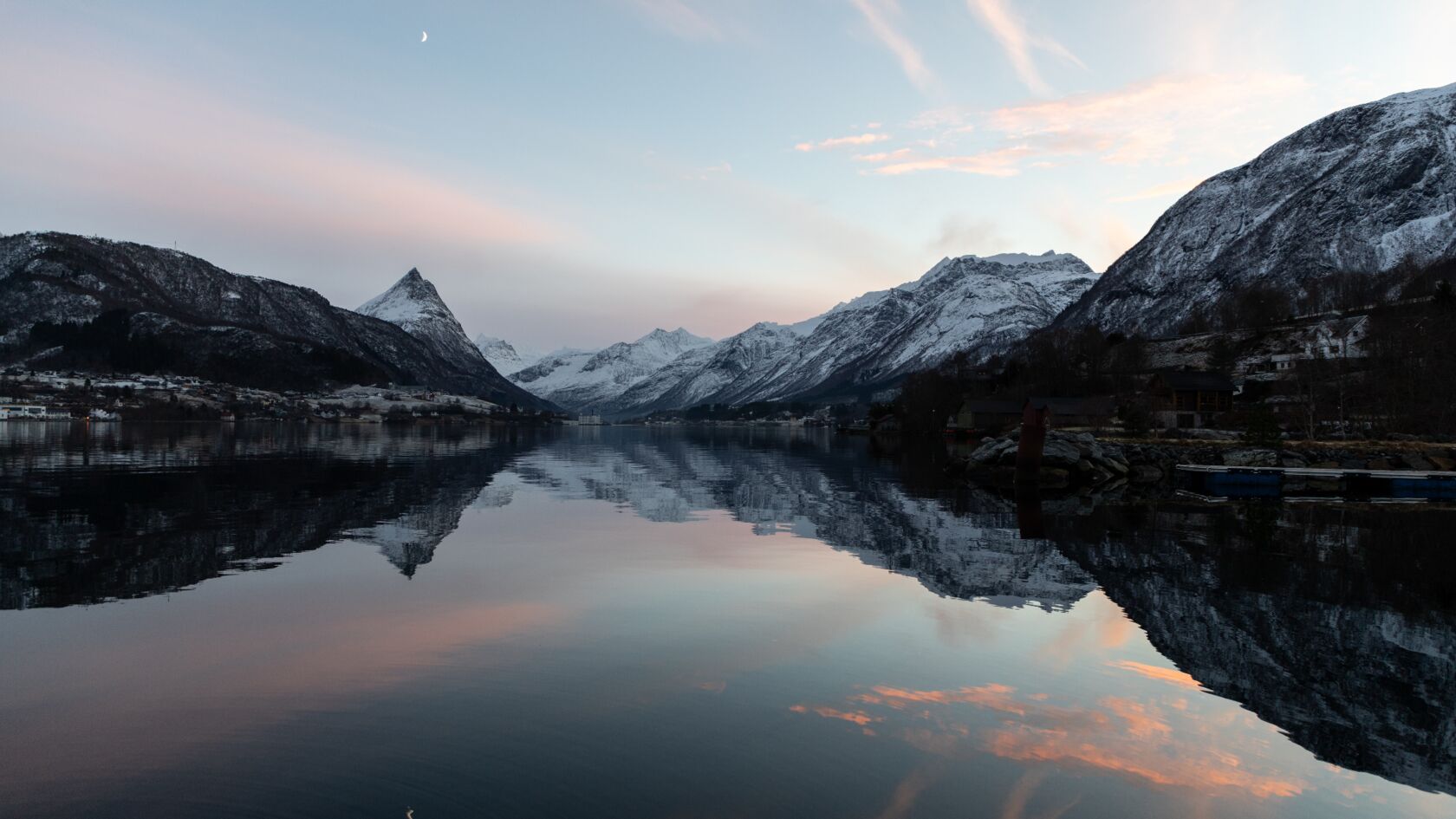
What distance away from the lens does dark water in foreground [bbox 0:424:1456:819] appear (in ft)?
36.9

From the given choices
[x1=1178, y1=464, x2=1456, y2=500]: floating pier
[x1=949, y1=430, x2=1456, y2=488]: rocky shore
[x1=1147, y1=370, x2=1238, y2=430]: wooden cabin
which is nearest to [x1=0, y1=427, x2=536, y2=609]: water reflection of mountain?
[x1=949, y1=430, x2=1456, y2=488]: rocky shore

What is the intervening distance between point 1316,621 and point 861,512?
976 inches

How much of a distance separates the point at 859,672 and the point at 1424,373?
95.1 meters

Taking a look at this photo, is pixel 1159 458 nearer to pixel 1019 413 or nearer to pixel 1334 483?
pixel 1334 483


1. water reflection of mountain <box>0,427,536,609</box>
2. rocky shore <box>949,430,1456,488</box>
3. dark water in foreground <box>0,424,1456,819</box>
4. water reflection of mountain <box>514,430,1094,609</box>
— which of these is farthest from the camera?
rocky shore <box>949,430,1456,488</box>

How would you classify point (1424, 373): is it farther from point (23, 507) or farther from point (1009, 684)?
point (23, 507)

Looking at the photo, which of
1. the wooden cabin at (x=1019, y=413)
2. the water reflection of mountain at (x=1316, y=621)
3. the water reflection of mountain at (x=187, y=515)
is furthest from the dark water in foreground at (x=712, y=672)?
the wooden cabin at (x=1019, y=413)

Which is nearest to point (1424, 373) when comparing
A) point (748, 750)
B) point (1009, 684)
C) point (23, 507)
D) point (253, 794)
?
point (1009, 684)

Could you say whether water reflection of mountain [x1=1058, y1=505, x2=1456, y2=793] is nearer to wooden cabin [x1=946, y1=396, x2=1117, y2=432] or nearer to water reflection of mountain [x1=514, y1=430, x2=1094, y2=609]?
water reflection of mountain [x1=514, y1=430, x2=1094, y2=609]

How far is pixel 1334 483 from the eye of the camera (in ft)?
196

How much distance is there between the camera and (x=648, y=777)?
11297 mm

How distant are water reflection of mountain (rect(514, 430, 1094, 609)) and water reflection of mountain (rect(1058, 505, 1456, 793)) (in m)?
2.43

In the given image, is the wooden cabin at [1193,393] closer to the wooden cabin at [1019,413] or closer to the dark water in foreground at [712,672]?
the wooden cabin at [1019,413]

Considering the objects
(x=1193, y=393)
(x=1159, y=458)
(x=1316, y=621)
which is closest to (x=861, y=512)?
(x=1316, y=621)
